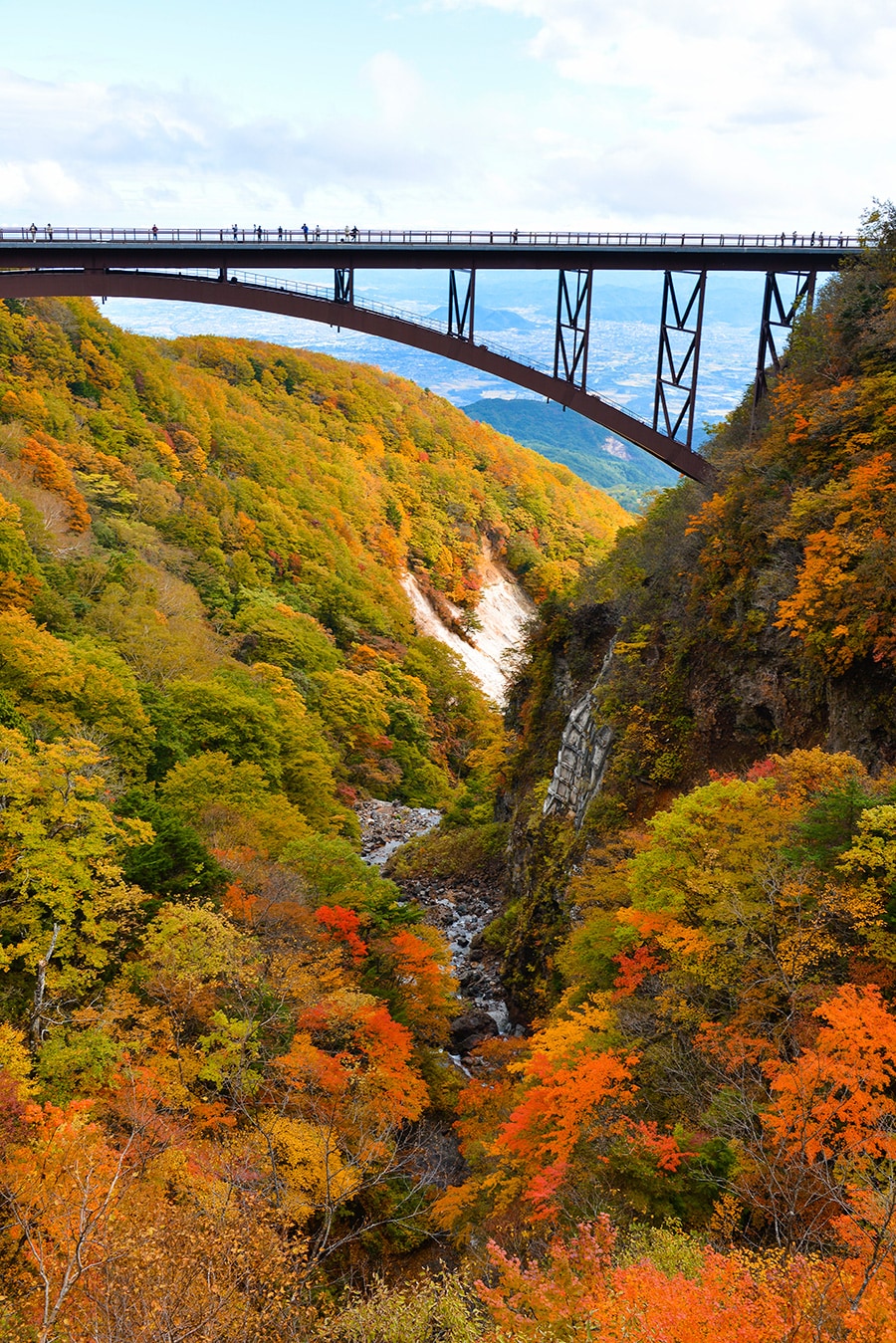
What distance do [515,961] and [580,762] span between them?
7018 mm

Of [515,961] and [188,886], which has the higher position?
[188,886]

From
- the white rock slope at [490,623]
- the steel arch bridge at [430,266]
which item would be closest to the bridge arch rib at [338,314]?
the steel arch bridge at [430,266]

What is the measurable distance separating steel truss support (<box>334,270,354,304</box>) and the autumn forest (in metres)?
14.0

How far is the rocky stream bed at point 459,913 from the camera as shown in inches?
1132

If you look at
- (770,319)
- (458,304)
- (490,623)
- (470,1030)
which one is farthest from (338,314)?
(490,623)

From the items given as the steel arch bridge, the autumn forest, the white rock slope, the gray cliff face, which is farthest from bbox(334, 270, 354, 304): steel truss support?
the white rock slope

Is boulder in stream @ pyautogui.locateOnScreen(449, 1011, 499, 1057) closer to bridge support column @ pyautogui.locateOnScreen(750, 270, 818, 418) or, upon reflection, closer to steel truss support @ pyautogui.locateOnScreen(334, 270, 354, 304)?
bridge support column @ pyautogui.locateOnScreen(750, 270, 818, 418)

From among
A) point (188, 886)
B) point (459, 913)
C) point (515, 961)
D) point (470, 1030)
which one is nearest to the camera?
point (188, 886)

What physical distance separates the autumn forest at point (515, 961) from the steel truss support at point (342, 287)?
14.0 m

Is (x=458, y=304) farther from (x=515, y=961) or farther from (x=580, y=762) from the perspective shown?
(x=515, y=961)

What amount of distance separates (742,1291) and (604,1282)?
154 centimetres

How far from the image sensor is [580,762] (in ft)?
95.6

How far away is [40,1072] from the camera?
17000 millimetres

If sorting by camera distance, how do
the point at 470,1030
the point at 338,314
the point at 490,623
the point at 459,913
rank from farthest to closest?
the point at 490,623, the point at 459,913, the point at 338,314, the point at 470,1030
